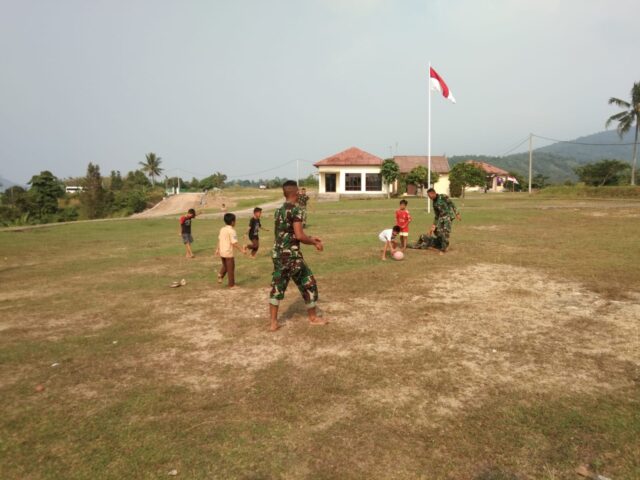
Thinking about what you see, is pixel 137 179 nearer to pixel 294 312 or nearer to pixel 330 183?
pixel 330 183

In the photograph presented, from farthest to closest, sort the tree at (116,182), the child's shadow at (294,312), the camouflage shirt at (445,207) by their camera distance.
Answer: the tree at (116,182) < the camouflage shirt at (445,207) < the child's shadow at (294,312)

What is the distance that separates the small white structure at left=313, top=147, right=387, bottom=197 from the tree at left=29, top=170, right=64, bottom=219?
115 feet

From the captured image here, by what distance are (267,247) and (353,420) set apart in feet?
34.5

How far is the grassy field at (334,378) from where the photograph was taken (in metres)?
2.94

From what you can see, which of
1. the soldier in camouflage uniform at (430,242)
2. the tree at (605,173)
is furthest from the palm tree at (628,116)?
the soldier in camouflage uniform at (430,242)

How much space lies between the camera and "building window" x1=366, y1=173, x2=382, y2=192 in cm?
4575

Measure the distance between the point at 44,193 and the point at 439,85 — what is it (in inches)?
2048

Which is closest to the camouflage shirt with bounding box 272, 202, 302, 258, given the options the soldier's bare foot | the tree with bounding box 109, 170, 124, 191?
the soldier's bare foot

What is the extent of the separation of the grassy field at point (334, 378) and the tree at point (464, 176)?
1517 inches

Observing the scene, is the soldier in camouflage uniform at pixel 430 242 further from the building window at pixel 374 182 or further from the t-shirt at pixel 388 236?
the building window at pixel 374 182

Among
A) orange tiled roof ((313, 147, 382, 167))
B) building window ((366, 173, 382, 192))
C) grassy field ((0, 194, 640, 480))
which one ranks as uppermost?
orange tiled roof ((313, 147, 382, 167))

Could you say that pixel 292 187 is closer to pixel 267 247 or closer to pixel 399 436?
pixel 399 436

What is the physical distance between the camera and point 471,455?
2926 millimetres

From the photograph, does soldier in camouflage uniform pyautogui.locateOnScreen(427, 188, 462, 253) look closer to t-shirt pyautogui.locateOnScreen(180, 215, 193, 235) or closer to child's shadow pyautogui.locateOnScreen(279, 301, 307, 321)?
child's shadow pyautogui.locateOnScreen(279, 301, 307, 321)
